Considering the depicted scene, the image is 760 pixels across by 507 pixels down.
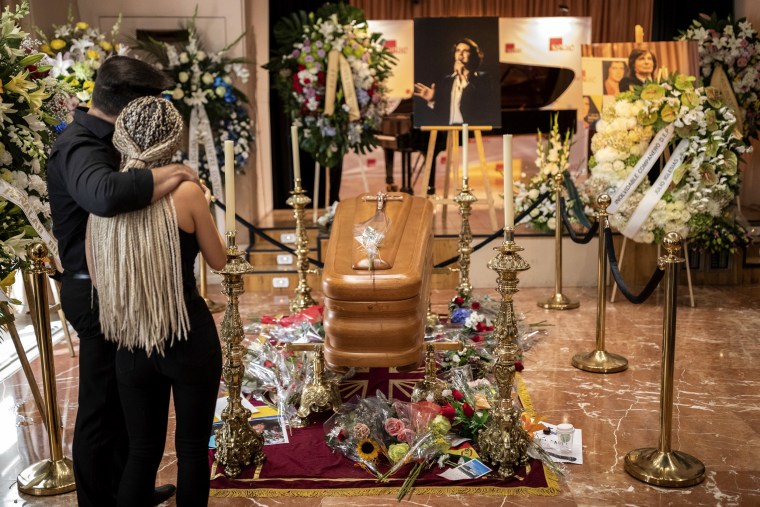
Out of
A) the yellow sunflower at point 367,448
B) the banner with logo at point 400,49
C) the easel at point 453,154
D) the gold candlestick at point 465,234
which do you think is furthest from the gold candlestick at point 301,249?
the banner with logo at point 400,49

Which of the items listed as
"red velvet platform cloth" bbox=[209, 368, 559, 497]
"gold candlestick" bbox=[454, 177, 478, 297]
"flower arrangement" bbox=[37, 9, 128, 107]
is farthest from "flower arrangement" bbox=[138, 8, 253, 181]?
"red velvet platform cloth" bbox=[209, 368, 559, 497]

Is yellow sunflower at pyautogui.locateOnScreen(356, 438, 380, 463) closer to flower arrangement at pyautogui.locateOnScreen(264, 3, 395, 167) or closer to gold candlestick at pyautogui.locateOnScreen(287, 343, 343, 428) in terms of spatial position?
gold candlestick at pyautogui.locateOnScreen(287, 343, 343, 428)

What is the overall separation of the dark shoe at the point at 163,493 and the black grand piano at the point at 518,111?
18.9 feet

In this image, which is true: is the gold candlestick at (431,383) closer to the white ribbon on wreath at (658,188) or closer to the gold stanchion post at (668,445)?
the gold stanchion post at (668,445)

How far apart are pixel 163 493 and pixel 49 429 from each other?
1.90 ft

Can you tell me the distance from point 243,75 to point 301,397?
11.5 ft

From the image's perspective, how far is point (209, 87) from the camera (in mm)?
6688

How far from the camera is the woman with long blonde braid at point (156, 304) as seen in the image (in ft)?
7.73

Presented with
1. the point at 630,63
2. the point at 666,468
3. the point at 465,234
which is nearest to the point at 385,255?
the point at 666,468

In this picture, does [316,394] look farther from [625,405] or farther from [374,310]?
[625,405]

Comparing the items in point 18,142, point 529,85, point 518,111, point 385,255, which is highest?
point 529,85

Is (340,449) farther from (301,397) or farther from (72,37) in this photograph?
(72,37)

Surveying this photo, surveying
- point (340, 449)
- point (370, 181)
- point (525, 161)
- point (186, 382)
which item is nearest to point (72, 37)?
point (340, 449)

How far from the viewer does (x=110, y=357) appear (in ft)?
9.07
